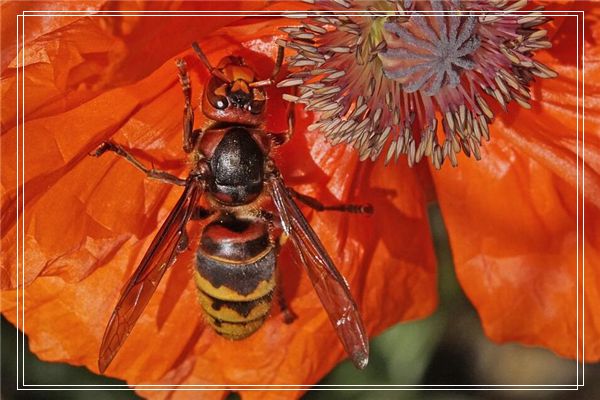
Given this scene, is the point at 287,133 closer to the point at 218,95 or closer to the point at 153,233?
the point at 218,95

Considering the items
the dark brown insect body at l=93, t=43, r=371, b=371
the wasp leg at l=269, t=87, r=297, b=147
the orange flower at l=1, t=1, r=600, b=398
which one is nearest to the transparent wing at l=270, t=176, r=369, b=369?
the dark brown insect body at l=93, t=43, r=371, b=371

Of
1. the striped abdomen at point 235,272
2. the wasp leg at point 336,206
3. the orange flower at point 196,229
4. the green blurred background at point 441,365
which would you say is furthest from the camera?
the green blurred background at point 441,365

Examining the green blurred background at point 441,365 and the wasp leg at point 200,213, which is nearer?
the wasp leg at point 200,213

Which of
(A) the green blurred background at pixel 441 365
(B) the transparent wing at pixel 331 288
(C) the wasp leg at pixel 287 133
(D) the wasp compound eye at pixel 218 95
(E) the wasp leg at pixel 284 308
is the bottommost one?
(A) the green blurred background at pixel 441 365

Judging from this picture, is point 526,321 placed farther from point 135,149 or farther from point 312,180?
point 135,149

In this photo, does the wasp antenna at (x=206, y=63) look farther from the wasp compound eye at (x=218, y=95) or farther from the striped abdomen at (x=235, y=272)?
the striped abdomen at (x=235, y=272)

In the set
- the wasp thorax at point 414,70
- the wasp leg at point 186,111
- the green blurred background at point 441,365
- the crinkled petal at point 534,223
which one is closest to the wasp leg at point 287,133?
the wasp thorax at point 414,70

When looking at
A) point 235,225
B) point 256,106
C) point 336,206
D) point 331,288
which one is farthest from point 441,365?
point 256,106
